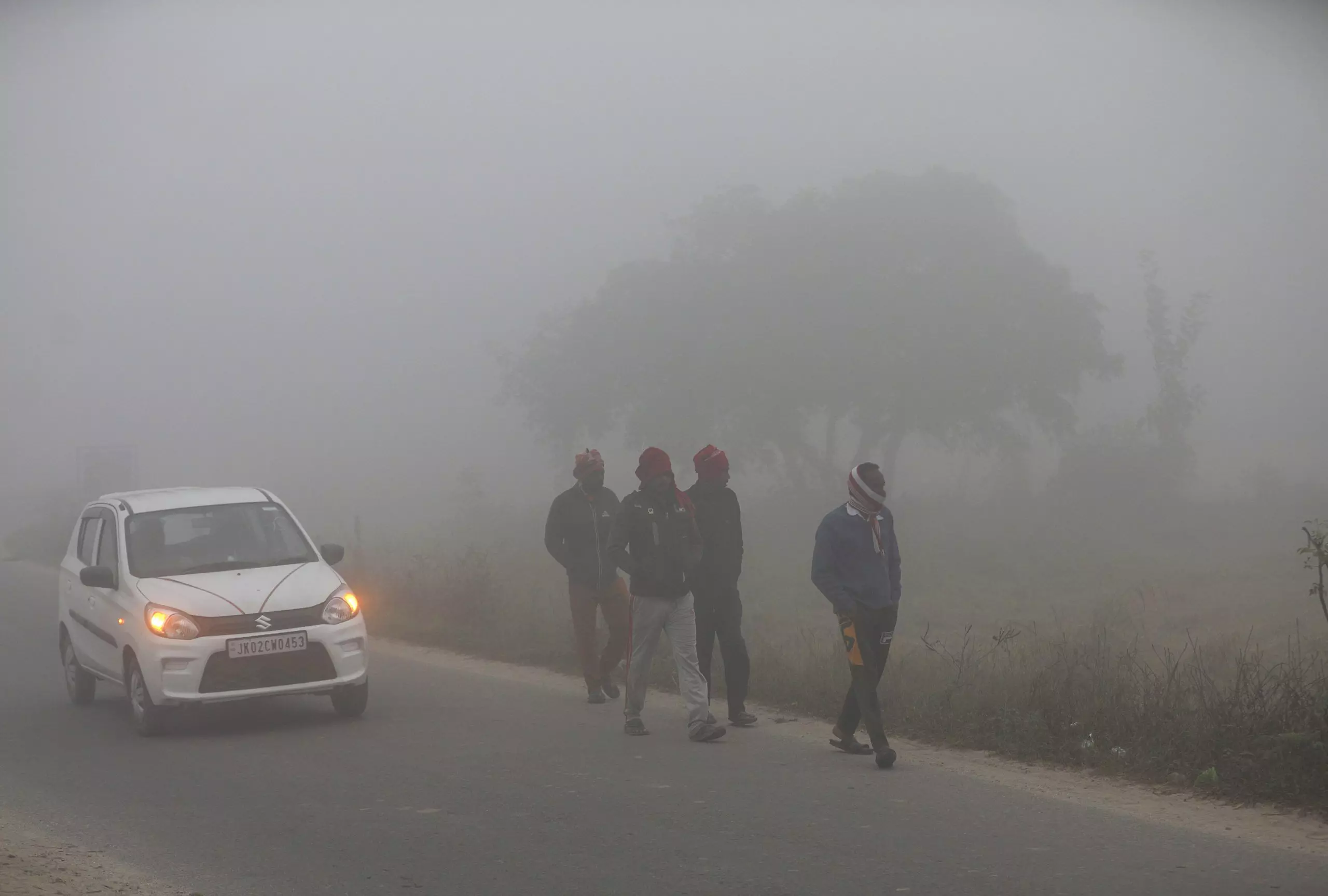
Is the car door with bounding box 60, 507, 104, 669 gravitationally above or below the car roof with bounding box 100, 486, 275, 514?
below

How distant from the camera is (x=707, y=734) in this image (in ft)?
28.9

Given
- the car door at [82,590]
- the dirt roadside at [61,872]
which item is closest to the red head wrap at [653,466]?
the dirt roadside at [61,872]

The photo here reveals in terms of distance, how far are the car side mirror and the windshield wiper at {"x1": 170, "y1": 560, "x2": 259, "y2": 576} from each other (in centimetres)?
43

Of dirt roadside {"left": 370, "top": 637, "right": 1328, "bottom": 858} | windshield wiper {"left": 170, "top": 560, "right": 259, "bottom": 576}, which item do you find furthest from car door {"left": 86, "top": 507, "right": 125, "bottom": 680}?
dirt roadside {"left": 370, "top": 637, "right": 1328, "bottom": 858}

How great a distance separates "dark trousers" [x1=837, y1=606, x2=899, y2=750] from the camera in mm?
7887

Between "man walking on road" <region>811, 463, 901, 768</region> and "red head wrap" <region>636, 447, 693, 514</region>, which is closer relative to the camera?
"man walking on road" <region>811, 463, 901, 768</region>

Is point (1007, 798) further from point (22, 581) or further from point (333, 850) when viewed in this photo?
point (22, 581)

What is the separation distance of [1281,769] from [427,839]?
447 centimetres

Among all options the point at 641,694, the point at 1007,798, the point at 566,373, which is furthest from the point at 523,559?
the point at 1007,798

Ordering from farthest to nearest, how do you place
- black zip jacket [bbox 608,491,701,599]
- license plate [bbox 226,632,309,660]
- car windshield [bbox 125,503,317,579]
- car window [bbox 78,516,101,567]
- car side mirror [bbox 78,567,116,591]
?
car window [bbox 78,516,101,567]
car windshield [bbox 125,503,317,579]
car side mirror [bbox 78,567,116,591]
license plate [bbox 226,632,309,660]
black zip jacket [bbox 608,491,701,599]

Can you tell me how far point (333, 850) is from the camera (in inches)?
244

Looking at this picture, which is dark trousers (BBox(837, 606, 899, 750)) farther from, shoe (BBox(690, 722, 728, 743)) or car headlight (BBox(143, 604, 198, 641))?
car headlight (BBox(143, 604, 198, 641))

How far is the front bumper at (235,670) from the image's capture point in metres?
9.09

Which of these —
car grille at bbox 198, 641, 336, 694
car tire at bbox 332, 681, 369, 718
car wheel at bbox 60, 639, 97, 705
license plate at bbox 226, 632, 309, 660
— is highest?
license plate at bbox 226, 632, 309, 660
